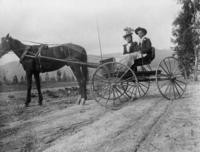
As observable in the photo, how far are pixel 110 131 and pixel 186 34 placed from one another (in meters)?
14.4

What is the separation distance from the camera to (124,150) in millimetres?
2926

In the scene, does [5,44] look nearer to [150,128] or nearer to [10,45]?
[10,45]

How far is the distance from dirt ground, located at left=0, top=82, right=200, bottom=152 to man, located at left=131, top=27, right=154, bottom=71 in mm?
1246

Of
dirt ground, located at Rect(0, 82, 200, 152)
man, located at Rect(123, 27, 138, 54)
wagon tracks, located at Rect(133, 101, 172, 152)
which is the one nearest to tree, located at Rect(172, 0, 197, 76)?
man, located at Rect(123, 27, 138, 54)

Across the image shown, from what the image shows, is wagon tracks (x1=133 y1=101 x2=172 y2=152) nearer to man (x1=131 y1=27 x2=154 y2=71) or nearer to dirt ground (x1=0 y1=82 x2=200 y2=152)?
dirt ground (x1=0 y1=82 x2=200 y2=152)

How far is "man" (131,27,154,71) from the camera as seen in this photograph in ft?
19.6

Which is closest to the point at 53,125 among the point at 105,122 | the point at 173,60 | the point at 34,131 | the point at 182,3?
the point at 34,131

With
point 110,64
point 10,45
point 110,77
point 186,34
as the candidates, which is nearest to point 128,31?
point 110,64

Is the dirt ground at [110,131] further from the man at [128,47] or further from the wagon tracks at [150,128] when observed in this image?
the man at [128,47]

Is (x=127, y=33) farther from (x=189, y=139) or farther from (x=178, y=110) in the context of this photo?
(x=189, y=139)

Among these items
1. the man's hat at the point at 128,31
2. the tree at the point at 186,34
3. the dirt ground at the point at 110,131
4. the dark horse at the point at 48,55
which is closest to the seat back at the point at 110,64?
the man's hat at the point at 128,31

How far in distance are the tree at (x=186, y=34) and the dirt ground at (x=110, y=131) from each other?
1193cm

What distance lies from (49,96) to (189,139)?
23.5 ft

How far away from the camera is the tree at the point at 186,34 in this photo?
53.7 ft
